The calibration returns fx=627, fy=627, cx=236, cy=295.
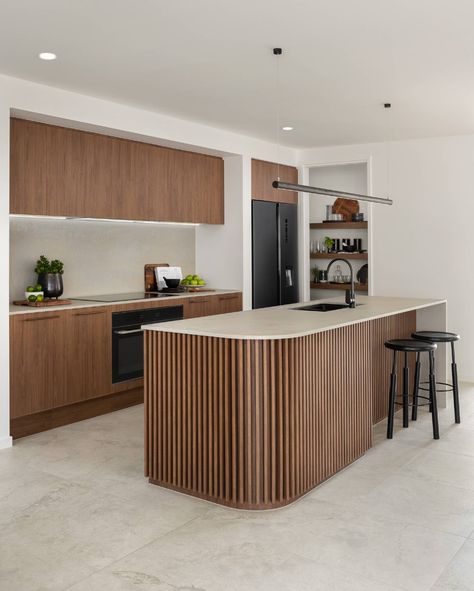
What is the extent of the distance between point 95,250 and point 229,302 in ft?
5.13

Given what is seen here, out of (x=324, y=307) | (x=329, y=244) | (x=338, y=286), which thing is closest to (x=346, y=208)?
(x=329, y=244)

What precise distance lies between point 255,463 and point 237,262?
12.6ft

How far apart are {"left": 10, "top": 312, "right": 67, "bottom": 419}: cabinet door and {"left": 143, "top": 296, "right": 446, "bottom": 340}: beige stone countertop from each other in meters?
1.44

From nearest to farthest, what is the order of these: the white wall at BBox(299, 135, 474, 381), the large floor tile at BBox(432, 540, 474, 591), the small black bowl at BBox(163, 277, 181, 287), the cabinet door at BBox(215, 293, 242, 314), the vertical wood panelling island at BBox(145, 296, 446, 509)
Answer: the large floor tile at BBox(432, 540, 474, 591), the vertical wood panelling island at BBox(145, 296, 446, 509), the small black bowl at BBox(163, 277, 181, 287), the cabinet door at BBox(215, 293, 242, 314), the white wall at BBox(299, 135, 474, 381)

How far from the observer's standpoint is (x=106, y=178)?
5.55 m

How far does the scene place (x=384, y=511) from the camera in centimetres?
332

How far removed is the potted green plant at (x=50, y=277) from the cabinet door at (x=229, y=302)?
182 centimetres

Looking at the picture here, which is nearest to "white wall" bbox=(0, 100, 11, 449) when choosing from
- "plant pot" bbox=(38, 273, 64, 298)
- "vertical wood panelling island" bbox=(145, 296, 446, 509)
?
"plant pot" bbox=(38, 273, 64, 298)

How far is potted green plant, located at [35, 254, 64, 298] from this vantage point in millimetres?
5242

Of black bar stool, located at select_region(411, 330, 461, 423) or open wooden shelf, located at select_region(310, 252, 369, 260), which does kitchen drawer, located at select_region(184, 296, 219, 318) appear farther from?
black bar stool, located at select_region(411, 330, 461, 423)

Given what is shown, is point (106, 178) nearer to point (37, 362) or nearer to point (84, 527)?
point (37, 362)

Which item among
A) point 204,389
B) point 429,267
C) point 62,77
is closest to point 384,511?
point 204,389

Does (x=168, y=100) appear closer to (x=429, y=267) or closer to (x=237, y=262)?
(x=237, y=262)

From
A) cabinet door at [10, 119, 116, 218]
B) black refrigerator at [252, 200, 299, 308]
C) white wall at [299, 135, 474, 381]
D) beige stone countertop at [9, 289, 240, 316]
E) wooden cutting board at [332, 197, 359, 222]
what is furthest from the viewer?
wooden cutting board at [332, 197, 359, 222]
